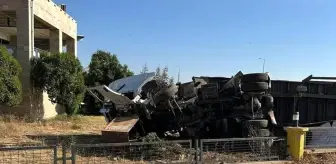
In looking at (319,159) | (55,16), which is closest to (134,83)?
(319,159)

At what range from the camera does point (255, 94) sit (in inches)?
487

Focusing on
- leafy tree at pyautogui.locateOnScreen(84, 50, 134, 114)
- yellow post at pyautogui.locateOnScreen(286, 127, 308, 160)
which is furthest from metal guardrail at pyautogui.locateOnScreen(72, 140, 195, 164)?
leafy tree at pyautogui.locateOnScreen(84, 50, 134, 114)

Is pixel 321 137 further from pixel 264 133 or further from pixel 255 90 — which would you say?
pixel 255 90

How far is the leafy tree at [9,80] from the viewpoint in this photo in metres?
20.0

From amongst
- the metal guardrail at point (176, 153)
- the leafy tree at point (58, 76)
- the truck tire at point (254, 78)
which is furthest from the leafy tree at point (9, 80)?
the truck tire at point (254, 78)

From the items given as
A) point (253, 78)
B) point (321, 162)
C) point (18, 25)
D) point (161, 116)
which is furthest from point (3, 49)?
point (321, 162)

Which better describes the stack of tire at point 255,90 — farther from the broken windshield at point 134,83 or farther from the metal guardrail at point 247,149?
the broken windshield at point 134,83

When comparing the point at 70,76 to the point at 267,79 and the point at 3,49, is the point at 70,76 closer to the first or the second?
the point at 3,49

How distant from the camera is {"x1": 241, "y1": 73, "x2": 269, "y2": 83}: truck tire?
12.5 metres

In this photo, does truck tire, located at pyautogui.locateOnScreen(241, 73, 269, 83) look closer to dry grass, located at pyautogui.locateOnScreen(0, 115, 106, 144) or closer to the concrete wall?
dry grass, located at pyautogui.locateOnScreen(0, 115, 106, 144)

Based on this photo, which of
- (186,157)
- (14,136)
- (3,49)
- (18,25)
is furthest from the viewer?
(18,25)

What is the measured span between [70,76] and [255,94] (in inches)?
611

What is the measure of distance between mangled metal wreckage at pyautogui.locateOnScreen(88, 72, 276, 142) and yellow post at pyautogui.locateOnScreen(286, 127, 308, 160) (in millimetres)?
1176

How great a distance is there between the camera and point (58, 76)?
24484mm
